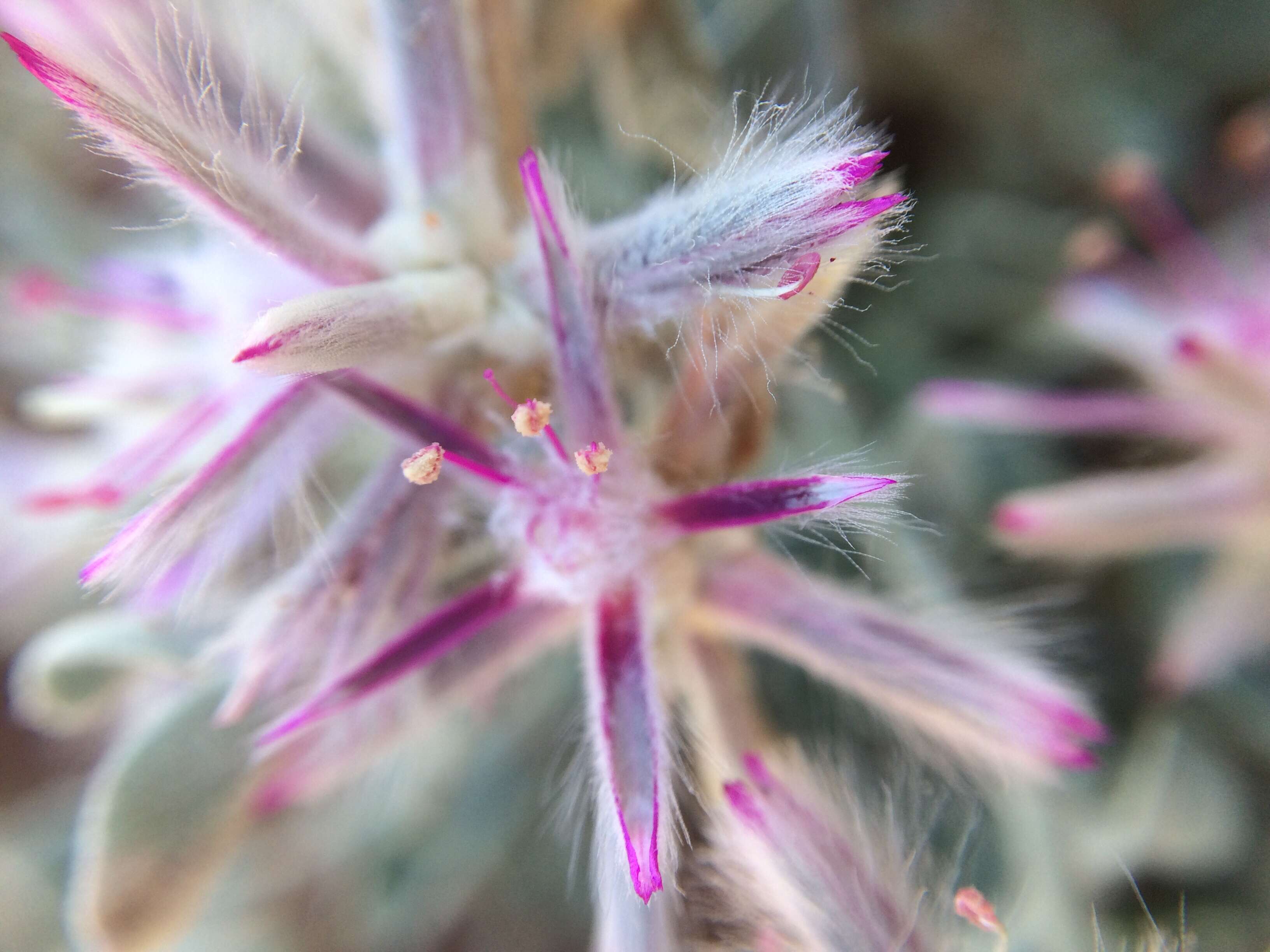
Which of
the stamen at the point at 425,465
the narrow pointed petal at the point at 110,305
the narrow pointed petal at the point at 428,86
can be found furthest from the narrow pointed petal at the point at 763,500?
the narrow pointed petal at the point at 110,305

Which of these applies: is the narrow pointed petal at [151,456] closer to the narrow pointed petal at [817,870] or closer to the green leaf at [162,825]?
the green leaf at [162,825]

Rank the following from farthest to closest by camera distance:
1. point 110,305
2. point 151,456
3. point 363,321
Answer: point 110,305
point 151,456
point 363,321

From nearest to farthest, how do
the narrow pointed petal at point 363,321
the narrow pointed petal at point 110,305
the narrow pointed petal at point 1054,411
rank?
the narrow pointed petal at point 363,321 < the narrow pointed petal at point 110,305 < the narrow pointed petal at point 1054,411

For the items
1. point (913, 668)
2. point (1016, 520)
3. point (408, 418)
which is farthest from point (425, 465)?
point (1016, 520)

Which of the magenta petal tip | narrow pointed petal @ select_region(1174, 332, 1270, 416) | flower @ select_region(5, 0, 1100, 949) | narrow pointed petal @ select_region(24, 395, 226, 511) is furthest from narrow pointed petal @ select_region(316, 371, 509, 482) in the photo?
narrow pointed petal @ select_region(1174, 332, 1270, 416)

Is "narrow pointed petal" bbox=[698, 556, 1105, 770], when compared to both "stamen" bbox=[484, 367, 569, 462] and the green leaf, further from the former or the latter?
the green leaf

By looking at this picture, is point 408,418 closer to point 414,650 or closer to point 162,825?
point 414,650
